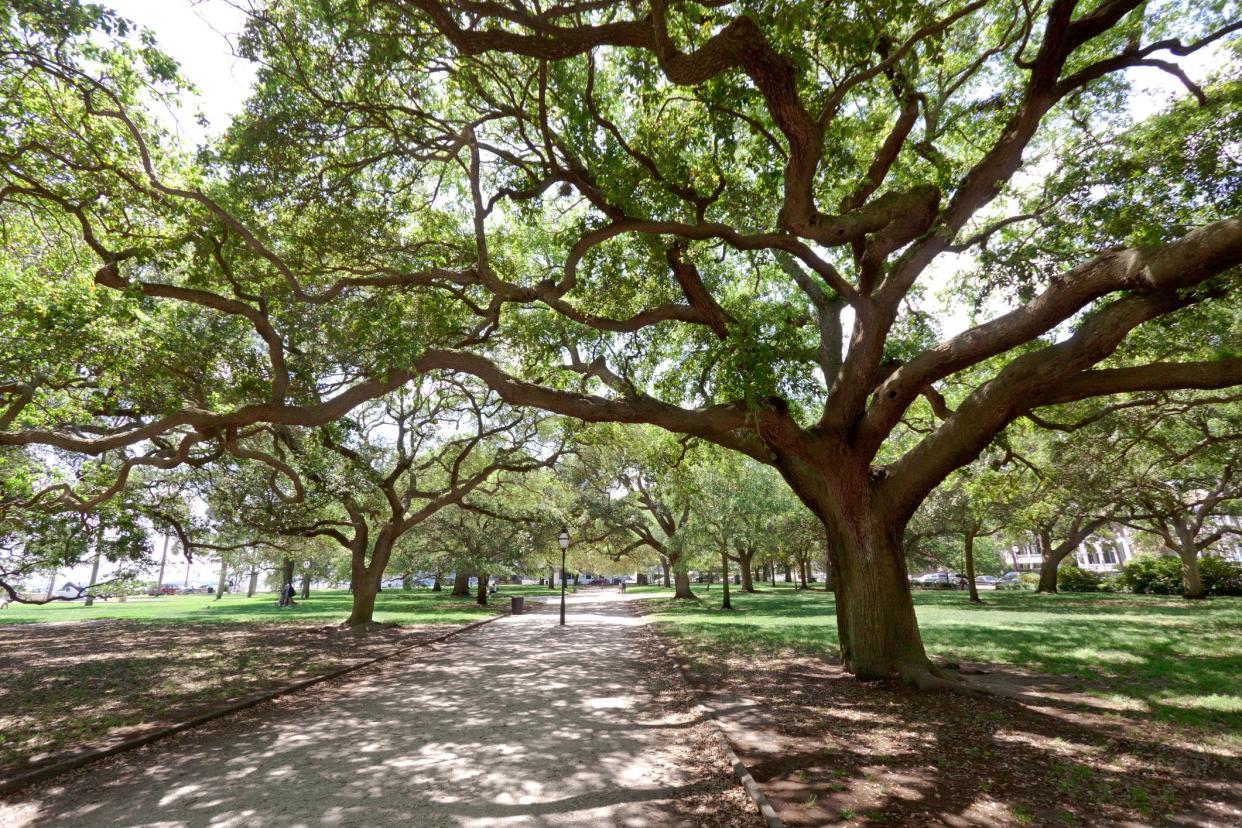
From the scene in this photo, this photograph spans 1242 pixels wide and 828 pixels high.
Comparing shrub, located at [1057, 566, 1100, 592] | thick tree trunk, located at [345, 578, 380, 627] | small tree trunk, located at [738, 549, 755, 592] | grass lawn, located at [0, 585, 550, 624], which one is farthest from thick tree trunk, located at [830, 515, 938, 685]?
shrub, located at [1057, 566, 1100, 592]

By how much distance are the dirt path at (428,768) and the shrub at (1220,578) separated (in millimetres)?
32281

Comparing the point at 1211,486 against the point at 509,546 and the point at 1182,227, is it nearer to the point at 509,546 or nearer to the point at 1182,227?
the point at 1182,227

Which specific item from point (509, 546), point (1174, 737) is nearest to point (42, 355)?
point (1174, 737)

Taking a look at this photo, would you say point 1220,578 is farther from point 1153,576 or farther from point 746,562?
point 746,562

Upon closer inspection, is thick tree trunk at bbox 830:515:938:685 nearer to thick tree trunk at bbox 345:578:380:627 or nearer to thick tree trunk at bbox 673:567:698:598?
thick tree trunk at bbox 345:578:380:627

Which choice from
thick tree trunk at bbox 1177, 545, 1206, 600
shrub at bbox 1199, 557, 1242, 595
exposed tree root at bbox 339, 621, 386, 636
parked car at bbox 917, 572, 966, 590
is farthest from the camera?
parked car at bbox 917, 572, 966, 590

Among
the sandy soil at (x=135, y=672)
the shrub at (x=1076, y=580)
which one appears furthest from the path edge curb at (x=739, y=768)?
the shrub at (x=1076, y=580)

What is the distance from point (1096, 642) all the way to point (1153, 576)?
25.7 m

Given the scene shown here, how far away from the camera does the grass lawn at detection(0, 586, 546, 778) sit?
266 inches

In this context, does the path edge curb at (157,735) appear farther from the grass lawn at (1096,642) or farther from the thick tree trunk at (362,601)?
the thick tree trunk at (362,601)

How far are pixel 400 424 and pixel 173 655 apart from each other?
832cm

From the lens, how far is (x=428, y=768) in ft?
17.0

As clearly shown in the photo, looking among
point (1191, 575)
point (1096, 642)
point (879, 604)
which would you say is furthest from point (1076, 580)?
point (879, 604)

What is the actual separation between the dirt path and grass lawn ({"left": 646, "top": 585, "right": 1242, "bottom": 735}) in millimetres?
5368
